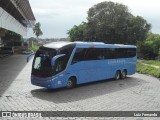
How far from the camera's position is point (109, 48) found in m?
23.0

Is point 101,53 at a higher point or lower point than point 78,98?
higher

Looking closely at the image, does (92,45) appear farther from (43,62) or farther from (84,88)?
(43,62)

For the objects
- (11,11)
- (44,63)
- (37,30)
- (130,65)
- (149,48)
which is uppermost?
(11,11)

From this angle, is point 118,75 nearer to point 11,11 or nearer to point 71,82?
point 71,82

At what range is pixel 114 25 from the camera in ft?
204

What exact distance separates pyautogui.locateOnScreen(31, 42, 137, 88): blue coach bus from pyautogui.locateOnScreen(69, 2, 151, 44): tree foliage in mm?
A: 38074

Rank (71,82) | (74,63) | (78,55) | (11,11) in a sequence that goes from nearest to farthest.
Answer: (74,63), (71,82), (78,55), (11,11)

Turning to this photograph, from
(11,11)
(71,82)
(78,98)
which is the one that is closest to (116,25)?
(11,11)

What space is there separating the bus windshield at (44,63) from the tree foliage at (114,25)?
148 feet

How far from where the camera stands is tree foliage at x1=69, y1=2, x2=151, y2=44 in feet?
206

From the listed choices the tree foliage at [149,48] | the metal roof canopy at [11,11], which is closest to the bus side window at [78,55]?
the metal roof canopy at [11,11]

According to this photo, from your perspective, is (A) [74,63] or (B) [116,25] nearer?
(A) [74,63]

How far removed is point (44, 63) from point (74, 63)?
2192 millimetres

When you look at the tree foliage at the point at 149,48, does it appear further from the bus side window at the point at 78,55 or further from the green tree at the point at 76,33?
the bus side window at the point at 78,55
